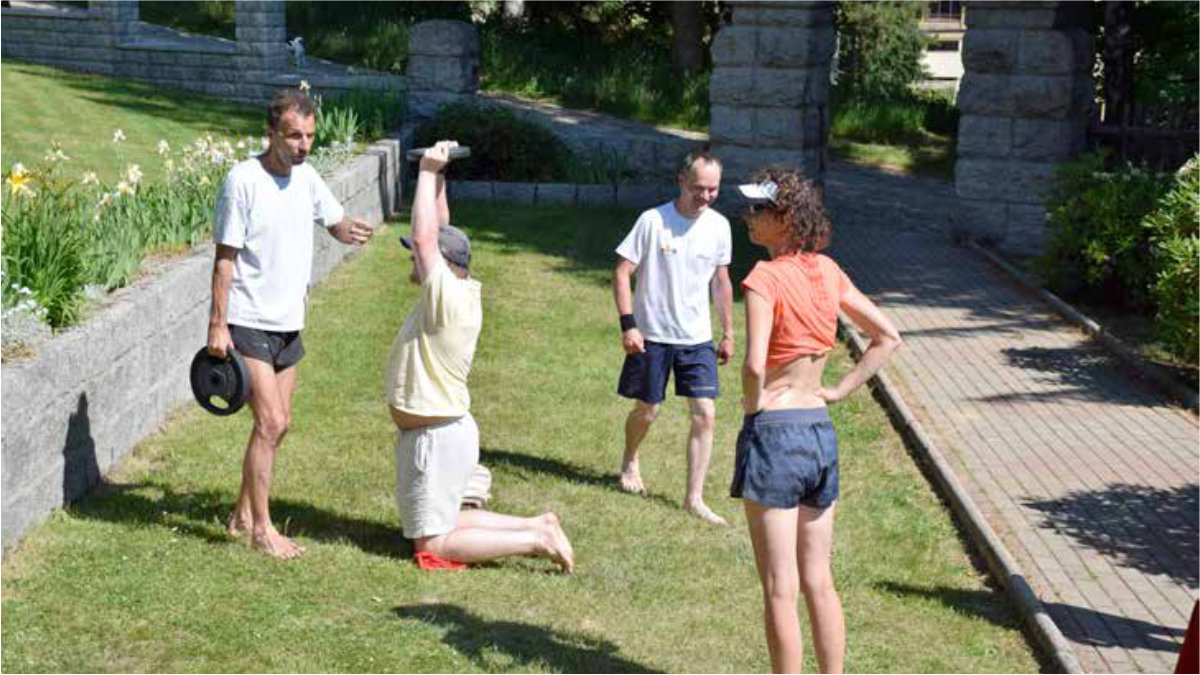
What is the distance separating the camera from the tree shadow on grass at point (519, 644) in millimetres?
7141

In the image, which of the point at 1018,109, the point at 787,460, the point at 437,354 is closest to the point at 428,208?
the point at 437,354

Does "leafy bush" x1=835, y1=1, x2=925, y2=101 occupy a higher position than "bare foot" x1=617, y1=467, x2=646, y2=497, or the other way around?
"leafy bush" x1=835, y1=1, x2=925, y2=101

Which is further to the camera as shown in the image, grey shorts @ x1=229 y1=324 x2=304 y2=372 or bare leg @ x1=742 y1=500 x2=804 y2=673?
grey shorts @ x1=229 y1=324 x2=304 y2=372

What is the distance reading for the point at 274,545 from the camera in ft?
27.1

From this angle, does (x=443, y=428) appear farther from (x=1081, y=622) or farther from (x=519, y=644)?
(x=1081, y=622)

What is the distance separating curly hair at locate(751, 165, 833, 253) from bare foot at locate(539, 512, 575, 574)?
225 cm

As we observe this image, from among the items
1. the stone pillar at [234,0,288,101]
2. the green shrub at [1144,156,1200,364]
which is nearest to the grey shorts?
the green shrub at [1144,156,1200,364]

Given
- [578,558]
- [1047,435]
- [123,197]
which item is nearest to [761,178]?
[578,558]

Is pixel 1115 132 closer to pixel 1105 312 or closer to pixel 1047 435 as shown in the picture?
pixel 1105 312

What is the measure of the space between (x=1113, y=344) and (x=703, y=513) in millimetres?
6714

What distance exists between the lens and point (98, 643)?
23.2ft

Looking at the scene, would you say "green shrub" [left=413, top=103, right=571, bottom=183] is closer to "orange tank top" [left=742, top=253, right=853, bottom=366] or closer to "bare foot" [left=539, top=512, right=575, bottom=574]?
"bare foot" [left=539, top=512, right=575, bottom=574]

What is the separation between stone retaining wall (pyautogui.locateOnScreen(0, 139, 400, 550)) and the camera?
26.6 feet

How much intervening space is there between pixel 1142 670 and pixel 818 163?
14168 mm
